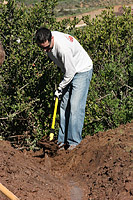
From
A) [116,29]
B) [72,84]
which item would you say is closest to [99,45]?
[116,29]

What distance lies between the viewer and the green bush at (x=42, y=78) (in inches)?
236

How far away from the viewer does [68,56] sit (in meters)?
4.97

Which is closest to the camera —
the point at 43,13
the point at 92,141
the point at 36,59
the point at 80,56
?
the point at 80,56

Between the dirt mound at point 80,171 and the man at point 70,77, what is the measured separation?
1.12ft

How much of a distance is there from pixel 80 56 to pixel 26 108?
1383mm

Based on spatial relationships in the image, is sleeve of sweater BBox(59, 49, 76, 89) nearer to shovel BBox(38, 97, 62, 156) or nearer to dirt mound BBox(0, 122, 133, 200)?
shovel BBox(38, 97, 62, 156)

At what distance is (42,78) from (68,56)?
130 centimetres

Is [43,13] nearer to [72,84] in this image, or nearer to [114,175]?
[72,84]

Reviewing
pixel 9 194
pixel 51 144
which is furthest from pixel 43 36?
pixel 9 194

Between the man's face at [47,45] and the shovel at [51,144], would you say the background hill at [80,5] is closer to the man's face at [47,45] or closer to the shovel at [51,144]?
the shovel at [51,144]

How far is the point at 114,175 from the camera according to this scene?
4164 mm

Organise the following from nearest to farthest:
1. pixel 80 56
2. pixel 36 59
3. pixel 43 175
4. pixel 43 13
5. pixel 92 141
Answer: pixel 43 175
pixel 80 56
pixel 92 141
pixel 36 59
pixel 43 13

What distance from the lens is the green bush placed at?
5.99 metres

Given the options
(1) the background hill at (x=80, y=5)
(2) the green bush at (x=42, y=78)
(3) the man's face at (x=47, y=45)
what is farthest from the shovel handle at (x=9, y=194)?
(1) the background hill at (x=80, y=5)
